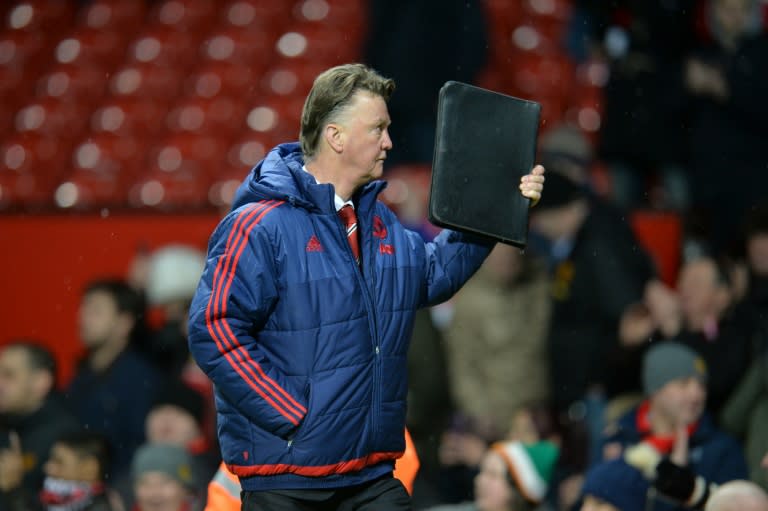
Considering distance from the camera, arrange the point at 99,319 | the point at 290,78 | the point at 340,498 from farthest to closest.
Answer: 1. the point at 290,78
2. the point at 99,319
3. the point at 340,498

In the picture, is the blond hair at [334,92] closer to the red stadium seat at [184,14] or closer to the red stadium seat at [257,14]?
the red stadium seat at [257,14]

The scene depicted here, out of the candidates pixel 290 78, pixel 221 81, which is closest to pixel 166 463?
pixel 290 78

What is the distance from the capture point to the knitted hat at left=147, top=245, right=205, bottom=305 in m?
7.95

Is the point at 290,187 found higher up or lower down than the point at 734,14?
lower down

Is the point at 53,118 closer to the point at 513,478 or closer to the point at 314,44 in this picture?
the point at 314,44

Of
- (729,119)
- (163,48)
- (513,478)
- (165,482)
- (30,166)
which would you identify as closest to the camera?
(513,478)

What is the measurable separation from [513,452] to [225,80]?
5495 mm

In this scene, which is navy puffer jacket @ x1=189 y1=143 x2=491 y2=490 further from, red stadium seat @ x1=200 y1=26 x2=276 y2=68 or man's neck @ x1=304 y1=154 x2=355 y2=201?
red stadium seat @ x1=200 y1=26 x2=276 y2=68

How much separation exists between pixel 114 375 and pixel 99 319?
0.35m

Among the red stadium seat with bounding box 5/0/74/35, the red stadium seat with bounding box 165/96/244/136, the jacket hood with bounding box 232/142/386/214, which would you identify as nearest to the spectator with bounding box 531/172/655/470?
the jacket hood with bounding box 232/142/386/214

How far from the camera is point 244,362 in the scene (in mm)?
3916

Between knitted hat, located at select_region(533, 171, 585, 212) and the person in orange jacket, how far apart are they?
251 centimetres

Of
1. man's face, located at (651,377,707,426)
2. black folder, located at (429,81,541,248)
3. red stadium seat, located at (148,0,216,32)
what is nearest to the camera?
black folder, located at (429,81,541,248)

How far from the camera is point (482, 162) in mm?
4324
